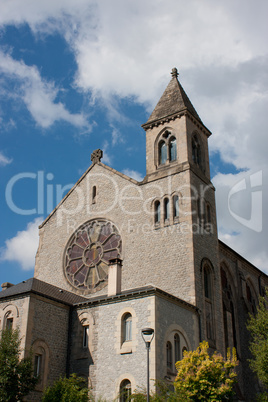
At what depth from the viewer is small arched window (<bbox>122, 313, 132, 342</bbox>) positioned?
2442 cm

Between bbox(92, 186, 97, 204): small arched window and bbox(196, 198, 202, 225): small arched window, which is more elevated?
bbox(92, 186, 97, 204): small arched window

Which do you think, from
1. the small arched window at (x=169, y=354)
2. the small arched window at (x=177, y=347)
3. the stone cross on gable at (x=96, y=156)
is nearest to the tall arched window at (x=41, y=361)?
the small arched window at (x=169, y=354)

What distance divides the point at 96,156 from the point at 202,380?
21784mm

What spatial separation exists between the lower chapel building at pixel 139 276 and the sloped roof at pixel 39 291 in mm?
127

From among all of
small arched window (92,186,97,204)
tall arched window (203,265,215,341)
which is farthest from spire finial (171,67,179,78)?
tall arched window (203,265,215,341)

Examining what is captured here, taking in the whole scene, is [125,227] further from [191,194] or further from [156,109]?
[156,109]

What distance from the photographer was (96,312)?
26.5 m

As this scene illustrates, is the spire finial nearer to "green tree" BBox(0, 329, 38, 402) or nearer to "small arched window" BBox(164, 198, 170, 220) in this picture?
"small arched window" BBox(164, 198, 170, 220)


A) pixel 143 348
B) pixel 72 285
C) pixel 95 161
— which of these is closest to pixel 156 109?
pixel 95 161

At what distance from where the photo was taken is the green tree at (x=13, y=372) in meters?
21.4

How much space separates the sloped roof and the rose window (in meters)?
2.89

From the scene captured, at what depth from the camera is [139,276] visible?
99.1ft

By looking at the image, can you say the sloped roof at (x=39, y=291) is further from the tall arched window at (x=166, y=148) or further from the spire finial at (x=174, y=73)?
the spire finial at (x=174, y=73)

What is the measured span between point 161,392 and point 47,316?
7.83m
